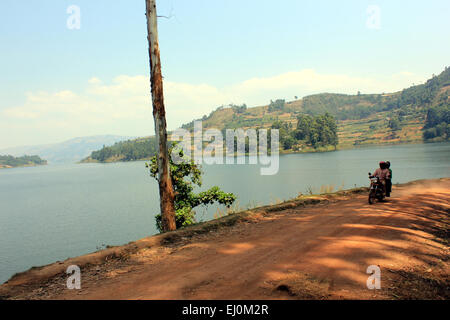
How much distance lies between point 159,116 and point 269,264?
23.7ft

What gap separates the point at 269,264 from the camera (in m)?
5.89

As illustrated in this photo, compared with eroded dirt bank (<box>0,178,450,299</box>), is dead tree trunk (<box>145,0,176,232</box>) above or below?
above

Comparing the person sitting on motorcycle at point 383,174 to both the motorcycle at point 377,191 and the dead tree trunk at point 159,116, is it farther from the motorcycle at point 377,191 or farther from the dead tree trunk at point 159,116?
the dead tree trunk at point 159,116

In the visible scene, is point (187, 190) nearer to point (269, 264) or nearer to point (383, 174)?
point (383, 174)

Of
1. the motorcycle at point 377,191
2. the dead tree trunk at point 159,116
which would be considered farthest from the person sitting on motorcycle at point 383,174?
the dead tree trunk at point 159,116

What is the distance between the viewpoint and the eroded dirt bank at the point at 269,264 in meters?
4.73

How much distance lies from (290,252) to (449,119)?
550 feet

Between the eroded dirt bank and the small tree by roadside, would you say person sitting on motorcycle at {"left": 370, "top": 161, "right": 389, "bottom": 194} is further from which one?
the small tree by roadside

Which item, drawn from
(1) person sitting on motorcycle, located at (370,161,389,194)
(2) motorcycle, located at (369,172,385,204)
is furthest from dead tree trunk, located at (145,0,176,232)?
(1) person sitting on motorcycle, located at (370,161,389,194)

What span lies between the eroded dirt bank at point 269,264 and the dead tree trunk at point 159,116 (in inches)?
96.0

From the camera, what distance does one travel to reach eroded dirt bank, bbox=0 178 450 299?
4730mm

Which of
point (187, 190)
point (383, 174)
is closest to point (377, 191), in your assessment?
point (383, 174)

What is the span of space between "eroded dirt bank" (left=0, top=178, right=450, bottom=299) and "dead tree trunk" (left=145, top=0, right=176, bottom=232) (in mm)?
2437
